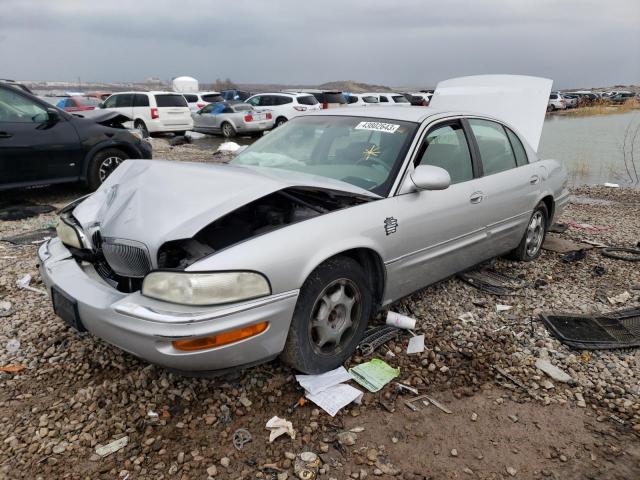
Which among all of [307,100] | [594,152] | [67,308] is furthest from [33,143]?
[594,152]

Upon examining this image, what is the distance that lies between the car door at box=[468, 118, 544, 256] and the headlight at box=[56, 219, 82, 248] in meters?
2.88

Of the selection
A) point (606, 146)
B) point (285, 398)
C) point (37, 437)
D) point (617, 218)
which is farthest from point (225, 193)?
point (606, 146)

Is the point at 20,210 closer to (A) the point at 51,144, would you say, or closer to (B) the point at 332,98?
(A) the point at 51,144

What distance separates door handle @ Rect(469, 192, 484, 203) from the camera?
12.2 ft

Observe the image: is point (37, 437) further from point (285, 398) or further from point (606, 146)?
point (606, 146)

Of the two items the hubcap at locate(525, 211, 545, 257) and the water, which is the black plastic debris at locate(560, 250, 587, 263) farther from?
the water

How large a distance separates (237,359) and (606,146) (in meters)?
18.3

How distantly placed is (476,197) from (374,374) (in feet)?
5.55

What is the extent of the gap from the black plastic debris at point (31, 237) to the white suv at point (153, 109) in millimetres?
12031

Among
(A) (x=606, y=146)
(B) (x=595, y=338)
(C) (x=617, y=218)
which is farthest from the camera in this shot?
(A) (x=606, y=146)

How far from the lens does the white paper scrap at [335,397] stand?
2.59 meters

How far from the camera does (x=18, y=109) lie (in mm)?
6410

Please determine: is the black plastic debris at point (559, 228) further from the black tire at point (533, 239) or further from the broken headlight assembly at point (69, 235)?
the broken headlight assembly at point (69, 235)

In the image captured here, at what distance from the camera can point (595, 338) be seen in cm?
346
